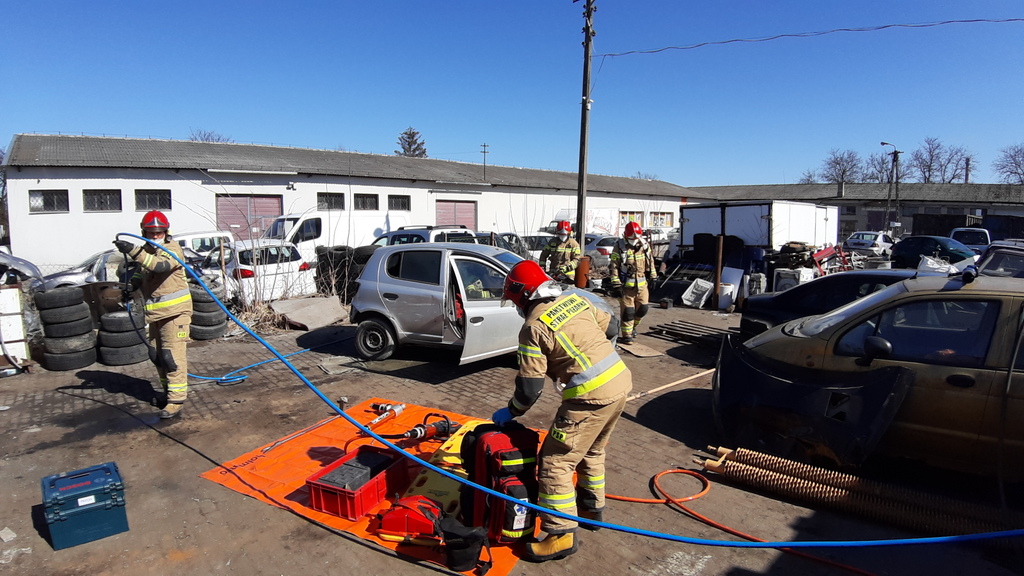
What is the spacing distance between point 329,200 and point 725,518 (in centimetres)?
2201

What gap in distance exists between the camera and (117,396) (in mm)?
6250

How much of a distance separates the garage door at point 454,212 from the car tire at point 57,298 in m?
19.6

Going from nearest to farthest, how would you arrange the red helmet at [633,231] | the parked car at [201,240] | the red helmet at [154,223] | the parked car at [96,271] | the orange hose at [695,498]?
the orange hose at [695,498] → the red helmet at [154,223] → the red helmet at [633,231] → the parked car at [96,271] → the parked car at [201,240]

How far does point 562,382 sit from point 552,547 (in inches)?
38.2

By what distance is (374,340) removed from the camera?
7664 mm

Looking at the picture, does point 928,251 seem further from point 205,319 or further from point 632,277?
point 205,319

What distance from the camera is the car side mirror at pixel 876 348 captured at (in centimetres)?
414

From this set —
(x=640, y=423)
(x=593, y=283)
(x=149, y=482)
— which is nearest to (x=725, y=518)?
(x=640, y=423)

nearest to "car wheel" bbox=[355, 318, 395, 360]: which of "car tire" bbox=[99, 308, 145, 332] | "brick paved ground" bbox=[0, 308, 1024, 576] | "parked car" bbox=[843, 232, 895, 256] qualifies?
"brick paved ground" bbox=[0, 308, 1024, 576]

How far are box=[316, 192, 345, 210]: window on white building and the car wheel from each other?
16.2 metres

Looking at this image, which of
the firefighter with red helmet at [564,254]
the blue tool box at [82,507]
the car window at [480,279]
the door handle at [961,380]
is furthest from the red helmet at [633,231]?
the blue tool box at [82,507]

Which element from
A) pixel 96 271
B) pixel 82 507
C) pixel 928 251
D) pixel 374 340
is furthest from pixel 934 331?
pixel 928 251

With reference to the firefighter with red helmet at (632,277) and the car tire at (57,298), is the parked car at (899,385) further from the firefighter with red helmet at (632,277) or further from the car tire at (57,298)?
the car tire at (57,298)

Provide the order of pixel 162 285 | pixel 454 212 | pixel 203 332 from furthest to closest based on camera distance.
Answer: pixel 454 212 < pixel 203 332 < pixel 162 285
